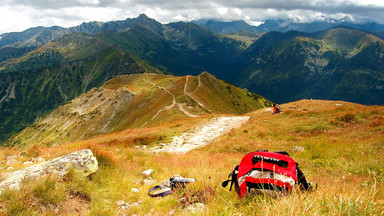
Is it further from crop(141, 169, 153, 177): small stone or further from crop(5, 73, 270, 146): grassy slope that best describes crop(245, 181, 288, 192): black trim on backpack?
crop(5, 73, 270, 146): grassy slope

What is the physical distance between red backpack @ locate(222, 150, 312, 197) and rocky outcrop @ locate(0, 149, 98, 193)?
4.74 m

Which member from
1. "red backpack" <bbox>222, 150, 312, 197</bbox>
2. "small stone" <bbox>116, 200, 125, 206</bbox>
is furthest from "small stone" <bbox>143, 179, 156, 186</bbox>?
"red backpack" <bbox>222, 150, 312, 197</bbox>

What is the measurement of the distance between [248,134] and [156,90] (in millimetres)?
81353

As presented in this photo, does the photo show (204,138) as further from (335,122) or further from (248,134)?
(335,122)

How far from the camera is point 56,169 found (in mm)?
6266

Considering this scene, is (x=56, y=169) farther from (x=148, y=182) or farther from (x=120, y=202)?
(x=148, y=182)

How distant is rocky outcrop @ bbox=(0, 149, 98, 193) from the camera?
5687mm

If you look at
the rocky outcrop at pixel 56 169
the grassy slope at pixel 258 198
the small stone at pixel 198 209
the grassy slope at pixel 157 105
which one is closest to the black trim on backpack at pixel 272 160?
the grassy slope at pixel 258 198

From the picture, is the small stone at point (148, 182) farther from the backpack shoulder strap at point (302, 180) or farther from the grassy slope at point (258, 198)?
the backpack shoulder strap at point (302, 180)

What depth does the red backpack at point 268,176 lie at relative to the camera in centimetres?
421

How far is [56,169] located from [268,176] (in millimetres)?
5818

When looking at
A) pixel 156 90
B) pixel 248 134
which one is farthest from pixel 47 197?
pixel 156 90

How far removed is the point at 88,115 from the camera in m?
120

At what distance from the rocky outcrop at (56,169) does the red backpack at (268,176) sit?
4742 mm
